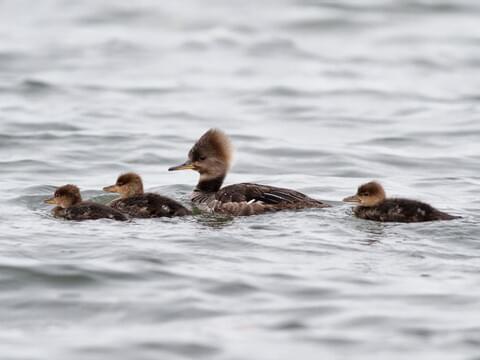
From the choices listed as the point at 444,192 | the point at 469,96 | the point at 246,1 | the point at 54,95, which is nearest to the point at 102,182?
the point at 444,192

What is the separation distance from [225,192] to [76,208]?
145 cm

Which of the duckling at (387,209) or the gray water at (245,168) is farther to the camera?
the duckling at (387,209)

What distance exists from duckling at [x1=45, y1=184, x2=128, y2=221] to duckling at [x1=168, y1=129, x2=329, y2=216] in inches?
43.2

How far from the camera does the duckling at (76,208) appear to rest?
10828 millimetres

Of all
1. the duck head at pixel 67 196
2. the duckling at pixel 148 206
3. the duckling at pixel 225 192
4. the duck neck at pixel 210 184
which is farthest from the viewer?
the duck neck at pixel 210 184

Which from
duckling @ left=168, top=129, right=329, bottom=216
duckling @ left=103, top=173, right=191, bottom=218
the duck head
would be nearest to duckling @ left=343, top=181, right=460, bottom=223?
duckling @ left=168, top=129, right=329, bottom=216

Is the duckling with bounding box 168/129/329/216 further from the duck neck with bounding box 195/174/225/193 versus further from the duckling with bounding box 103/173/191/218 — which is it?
the duckling with bounding box 103/173/191/218

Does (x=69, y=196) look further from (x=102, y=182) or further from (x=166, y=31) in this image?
(x=166, y=31)

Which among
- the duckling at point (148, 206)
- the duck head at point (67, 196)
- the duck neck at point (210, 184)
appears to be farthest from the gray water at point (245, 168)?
the duck neck at point (210, 184)

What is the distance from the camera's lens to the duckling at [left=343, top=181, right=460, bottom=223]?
10750 mm

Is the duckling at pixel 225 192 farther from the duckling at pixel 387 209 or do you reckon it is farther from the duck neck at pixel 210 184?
the duckling at pixel 387 209

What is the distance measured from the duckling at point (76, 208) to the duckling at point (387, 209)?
210 centimetres

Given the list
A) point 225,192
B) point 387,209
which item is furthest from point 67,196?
point 387,209

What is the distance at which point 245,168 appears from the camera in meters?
15.1
